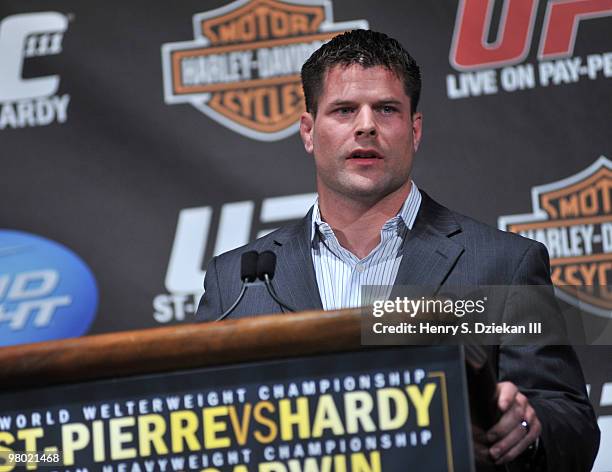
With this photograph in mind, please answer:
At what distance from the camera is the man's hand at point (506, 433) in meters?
1.48

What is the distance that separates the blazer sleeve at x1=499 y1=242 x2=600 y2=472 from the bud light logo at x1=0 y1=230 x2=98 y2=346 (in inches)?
66.8

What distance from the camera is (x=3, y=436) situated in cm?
151

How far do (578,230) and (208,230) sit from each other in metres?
1.13

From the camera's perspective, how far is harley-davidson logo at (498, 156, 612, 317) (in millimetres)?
2959

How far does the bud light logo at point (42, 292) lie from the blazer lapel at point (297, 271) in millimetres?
1102

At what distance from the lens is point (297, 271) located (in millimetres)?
2197

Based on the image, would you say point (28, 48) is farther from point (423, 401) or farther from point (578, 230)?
point (423, 401)

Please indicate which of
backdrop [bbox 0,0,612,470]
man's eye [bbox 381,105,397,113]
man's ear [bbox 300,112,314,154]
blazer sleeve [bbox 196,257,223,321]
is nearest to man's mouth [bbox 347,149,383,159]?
man's eye [bbox 381,105,397,113]

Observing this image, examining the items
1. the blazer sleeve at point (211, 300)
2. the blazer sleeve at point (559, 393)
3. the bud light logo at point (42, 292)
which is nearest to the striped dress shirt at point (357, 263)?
the blazer sleeve at point (211, 300)

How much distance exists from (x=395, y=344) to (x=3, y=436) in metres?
0.61

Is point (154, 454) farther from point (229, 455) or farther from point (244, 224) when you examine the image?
point (244, 224)

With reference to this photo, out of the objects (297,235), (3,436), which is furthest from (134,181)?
(3,436)

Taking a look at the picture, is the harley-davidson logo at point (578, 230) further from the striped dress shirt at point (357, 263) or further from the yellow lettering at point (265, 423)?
the yellow lettering at point (265, 423)

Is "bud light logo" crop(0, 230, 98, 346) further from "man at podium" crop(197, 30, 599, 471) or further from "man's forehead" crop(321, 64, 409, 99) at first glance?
"man's forehead" crop(321, 64, 409, 99)
